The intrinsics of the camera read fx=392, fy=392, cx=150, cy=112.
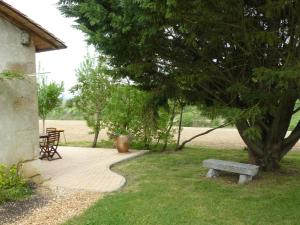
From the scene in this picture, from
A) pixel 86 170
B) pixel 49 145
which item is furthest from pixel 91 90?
pixel 86 170

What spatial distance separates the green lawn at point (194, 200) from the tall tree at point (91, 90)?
557 centimetres

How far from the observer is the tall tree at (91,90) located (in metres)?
16.7

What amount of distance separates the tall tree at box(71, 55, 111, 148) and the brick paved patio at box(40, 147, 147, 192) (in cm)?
182

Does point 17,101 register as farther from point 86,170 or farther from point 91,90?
point 91,90

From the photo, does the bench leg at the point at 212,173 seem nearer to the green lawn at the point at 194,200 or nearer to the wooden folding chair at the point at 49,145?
the green lawn at the point at 194,200

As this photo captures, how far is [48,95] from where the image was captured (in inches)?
709

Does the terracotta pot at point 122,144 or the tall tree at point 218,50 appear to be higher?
the tall tree at point 218,50

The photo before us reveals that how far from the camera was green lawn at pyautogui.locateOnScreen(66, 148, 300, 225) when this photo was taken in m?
6.80

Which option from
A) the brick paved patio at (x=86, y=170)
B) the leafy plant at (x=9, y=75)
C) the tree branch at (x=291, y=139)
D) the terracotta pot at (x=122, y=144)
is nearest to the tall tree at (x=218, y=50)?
the tree branch at (x=291, y=139)

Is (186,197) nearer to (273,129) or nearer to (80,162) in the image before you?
(273,129)

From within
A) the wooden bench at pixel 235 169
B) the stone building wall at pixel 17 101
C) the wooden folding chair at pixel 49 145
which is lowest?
the wooden bench at pixel 235 169

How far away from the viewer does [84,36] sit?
9.92m

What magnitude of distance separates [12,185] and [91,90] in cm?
862

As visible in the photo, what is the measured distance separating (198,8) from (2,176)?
5.25 meters
